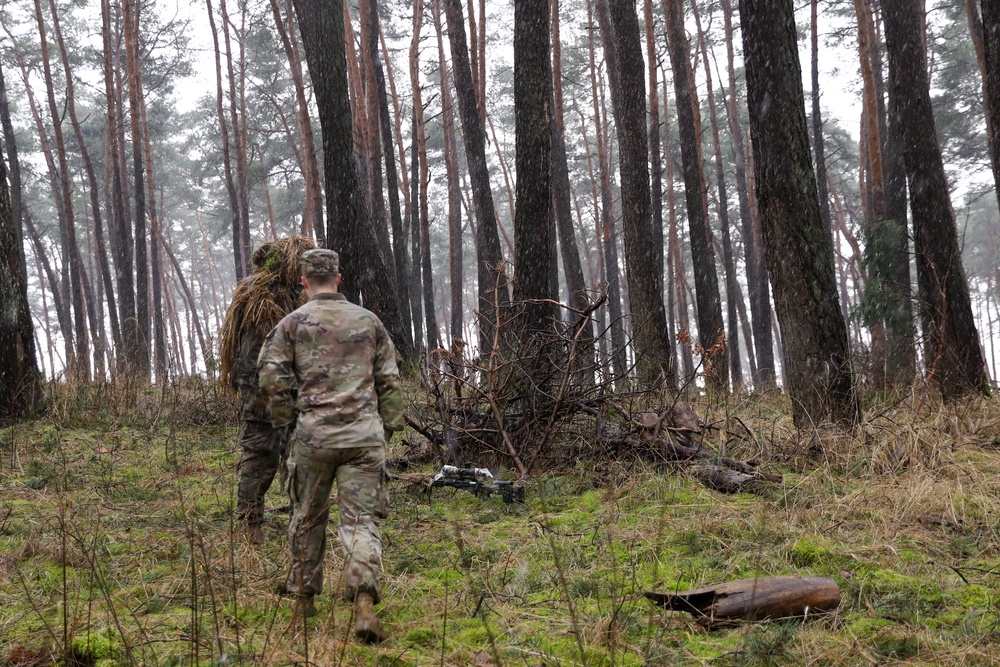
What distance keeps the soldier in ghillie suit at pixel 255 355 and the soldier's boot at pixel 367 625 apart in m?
1.64

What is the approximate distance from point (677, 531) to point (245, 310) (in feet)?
10.1

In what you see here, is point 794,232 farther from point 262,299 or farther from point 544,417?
point 262,299

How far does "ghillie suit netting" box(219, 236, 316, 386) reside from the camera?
5051 millimetres

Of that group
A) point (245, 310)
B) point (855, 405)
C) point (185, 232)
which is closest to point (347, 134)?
point (245, 310)

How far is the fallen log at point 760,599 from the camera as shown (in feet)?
11.3

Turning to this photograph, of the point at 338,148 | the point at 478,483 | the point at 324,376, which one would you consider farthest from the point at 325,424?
the point at 338,148

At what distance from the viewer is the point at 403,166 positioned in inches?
963

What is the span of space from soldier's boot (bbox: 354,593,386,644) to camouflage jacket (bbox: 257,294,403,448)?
0.77 m

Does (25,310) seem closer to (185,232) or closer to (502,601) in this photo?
(502,601)

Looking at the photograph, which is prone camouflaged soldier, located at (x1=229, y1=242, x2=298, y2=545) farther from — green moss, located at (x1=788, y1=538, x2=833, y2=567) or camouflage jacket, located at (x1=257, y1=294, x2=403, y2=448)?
green moss, located at (x1=788, y1=538, x2=833, y2=567)

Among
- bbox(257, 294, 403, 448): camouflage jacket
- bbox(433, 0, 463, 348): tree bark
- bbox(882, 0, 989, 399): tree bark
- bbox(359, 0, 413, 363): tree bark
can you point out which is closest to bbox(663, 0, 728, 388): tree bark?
bbox(882, 0, 989, 399): tree bark

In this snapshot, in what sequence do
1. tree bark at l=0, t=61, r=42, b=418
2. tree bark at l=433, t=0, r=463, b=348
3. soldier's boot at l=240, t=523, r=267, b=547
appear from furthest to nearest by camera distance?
1. tree bark at l=433, t=0, r=463, b=348
2. tree bark at l=0, t=61, r=42, b=418
3. soldier's boot at l=240, t=523, r=267, b=547

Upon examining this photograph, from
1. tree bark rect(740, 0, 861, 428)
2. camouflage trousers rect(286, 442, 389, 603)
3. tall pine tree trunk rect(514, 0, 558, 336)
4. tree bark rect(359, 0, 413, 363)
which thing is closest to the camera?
camouflage trousers rect(286, 442, 389, 603)

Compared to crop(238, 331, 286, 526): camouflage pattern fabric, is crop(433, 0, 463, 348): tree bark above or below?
above
